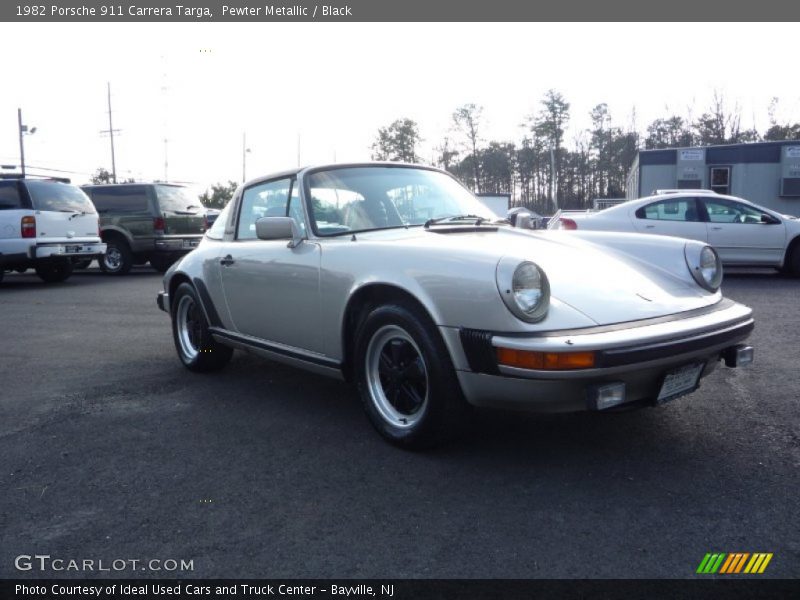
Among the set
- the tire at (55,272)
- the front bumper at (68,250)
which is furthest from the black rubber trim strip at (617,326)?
the tire at (55,272)

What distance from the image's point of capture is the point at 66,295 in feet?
34.9

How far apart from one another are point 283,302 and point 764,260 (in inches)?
370

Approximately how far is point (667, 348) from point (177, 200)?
13077 millimetres

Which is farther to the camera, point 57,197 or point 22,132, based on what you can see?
point 22,132

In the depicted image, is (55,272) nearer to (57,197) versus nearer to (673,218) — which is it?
(57,197)

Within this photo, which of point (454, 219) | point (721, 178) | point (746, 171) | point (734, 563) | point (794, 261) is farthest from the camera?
point (721, 178)

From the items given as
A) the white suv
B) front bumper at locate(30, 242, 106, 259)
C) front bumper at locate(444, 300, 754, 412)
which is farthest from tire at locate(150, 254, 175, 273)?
front bumper at locate(444, 300, 754, 412)

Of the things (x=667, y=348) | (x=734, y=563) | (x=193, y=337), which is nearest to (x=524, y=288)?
(x=667, y=348)

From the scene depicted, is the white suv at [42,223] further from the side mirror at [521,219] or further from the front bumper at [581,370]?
the front bumper at [581,370]

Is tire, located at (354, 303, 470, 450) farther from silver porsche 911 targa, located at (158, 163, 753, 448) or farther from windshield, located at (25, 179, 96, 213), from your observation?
windshield, located at (25, 179, 96, 213)

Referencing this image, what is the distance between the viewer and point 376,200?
4059mm

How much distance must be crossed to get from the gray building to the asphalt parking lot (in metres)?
25.3

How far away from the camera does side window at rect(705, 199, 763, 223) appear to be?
10656mm

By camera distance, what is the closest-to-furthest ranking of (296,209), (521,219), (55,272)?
1. (296,209)
2. (521,219)
3. (55,272)
